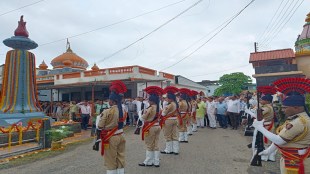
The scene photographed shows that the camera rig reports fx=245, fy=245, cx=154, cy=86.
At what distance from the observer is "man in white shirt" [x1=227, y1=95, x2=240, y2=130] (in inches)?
519

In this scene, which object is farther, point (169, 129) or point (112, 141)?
point (169, 129)

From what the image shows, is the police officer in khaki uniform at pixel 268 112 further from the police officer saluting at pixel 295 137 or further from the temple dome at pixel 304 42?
the temple dome at pixel 304 42

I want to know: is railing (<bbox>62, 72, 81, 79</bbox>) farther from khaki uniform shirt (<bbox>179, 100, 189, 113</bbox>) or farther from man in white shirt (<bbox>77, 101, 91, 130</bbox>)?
khaki uniform shirt (<bbox>179, 100, 189, 113</bbox>)

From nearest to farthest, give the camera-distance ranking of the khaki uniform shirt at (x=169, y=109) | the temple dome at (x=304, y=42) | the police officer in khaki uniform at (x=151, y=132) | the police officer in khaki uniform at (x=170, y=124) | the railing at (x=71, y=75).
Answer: the police officer in khaki uniform at (x=151, y=132) < the khaki uniform shirt at (x=169, y=109) < the police officer in khaki uniform at (x=170, y=124) < the temple dome at (x=304, y=42) < the railing at (x=71, y=75)

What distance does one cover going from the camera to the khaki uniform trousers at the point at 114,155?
470 cm

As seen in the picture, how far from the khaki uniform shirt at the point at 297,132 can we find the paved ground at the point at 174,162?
306cm

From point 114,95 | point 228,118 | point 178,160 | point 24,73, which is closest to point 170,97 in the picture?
point 178,160

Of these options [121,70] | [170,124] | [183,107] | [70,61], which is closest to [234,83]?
[121,70]

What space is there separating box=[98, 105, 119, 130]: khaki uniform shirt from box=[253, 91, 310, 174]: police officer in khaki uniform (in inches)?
109

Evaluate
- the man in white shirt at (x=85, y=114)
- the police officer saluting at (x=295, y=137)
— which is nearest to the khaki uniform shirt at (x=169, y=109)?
the police officer saluting at (x=295, y=137)

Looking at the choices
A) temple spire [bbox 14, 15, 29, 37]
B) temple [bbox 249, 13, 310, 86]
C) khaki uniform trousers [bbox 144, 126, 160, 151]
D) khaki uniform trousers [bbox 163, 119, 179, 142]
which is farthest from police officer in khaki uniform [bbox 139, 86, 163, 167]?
temple [bbox 249, 13, 310, 86]

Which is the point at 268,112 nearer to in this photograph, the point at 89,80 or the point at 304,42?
the point at 89,80

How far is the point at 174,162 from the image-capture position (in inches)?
260

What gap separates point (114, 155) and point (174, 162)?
2.38 meters
